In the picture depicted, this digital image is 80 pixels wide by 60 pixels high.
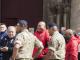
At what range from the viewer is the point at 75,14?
1702 cm

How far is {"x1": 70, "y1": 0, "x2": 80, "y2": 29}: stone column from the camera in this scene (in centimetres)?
1700

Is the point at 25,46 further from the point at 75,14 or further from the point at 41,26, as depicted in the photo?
the point at 75,14

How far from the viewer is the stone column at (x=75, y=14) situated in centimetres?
1700

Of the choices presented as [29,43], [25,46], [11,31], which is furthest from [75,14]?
Answer: [25,46]

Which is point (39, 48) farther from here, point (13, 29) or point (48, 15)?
point (48, 15)

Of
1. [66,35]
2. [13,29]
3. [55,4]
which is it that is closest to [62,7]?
[55,4]

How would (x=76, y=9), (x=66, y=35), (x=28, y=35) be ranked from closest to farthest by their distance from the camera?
(x=28, y=35), (x=66, y=35), (x=76, y=9)

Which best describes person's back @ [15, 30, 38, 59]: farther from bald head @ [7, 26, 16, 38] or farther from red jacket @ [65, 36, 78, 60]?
red jacket @ [65, 36, 78, 60]

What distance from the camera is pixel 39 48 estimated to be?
10.1 m

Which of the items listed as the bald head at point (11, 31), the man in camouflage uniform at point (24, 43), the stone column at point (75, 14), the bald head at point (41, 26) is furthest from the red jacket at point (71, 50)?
the stone column at point (75, 14)

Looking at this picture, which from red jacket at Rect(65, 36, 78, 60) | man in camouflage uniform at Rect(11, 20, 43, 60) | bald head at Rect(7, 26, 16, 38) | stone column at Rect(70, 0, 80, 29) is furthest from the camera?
stone column at Rect(70, 0, 80, 29)

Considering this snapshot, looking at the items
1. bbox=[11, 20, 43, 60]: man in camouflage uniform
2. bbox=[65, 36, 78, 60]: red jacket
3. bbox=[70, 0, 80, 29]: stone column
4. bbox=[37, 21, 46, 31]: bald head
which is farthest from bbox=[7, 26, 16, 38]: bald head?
bbox=[70, 0, 80, 29]: stone column

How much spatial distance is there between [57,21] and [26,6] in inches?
52.6

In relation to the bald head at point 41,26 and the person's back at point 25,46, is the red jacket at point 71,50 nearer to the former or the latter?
the bald head at point 41,26
